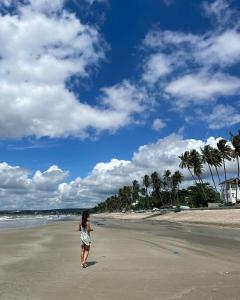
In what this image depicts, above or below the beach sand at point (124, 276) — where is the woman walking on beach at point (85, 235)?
above

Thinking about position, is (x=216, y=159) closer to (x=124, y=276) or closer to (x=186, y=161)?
(x=186, y=161)

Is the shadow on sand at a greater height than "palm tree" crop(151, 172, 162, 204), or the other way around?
"palm tree" crop(151, 172, 162, 204)

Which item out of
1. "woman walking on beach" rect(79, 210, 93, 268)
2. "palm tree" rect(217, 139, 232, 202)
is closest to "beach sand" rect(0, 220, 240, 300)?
"woman walking on beach" rect(79, 210, 93, 268)

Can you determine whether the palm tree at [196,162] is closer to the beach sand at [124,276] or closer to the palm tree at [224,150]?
the palm tree at [224,150]

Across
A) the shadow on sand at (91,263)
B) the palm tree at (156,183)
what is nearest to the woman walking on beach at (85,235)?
the shadow on sand at (91,263)

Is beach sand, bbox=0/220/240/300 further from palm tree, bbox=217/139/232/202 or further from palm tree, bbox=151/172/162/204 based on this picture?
palm tree, bbox=151/172/162/204

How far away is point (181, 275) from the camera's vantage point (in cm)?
1325

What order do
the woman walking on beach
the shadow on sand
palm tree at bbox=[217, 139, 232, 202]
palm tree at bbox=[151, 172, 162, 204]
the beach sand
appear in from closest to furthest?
the beach sand < the woman walking on beach < the shadow on sand < palm tree at bbox=[217, 139, 232, 202] < palm tree at bbox=[151, 172, 162, 204]

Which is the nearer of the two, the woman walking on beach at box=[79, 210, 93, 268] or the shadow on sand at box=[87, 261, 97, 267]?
the woman walking on beach at box=[79, 210, 93, 268]

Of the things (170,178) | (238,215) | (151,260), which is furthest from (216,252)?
(170,178)

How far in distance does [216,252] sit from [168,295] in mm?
10339

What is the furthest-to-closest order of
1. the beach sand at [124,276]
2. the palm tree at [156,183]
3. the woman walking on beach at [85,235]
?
1. the palm tree at [156,183]
2. the woman walking on beach at [85,235]
3. the beach sand at [124,276]

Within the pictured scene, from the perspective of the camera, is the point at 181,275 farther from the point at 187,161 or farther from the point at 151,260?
the point at 187,161

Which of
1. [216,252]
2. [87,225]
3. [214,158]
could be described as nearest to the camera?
[87,225]
